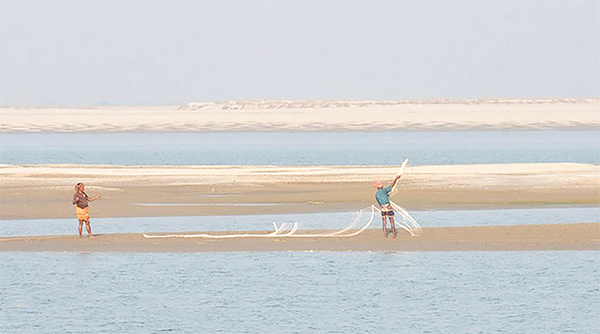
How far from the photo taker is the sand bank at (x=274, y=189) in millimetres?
37656

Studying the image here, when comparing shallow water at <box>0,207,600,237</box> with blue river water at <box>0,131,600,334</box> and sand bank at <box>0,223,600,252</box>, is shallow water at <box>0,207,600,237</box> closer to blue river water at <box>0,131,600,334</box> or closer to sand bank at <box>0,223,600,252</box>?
blue river water at <box>0,131,600,334</box>

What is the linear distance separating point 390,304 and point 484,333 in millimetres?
2624

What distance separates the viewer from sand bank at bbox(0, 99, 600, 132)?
147625 mm

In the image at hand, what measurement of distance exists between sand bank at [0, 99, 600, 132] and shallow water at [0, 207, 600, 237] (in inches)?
4279

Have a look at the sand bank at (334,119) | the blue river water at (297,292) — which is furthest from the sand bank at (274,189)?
the sand bank at (334,119)

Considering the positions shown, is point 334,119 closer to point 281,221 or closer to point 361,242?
point 281,221

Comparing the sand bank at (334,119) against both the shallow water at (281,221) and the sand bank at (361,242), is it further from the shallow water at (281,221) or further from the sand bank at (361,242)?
the sand bank at (361,242)

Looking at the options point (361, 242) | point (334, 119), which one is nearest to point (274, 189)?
point (361, 242)

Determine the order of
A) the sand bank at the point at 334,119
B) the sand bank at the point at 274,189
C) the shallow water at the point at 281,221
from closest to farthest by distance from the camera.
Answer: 1. the shallow water at the point at 281,221
2. the sand bank at the point at 274,189
3. the sand bank at the point at 334,119

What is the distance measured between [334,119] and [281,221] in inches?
4864

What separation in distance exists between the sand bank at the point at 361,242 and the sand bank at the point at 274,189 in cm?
645

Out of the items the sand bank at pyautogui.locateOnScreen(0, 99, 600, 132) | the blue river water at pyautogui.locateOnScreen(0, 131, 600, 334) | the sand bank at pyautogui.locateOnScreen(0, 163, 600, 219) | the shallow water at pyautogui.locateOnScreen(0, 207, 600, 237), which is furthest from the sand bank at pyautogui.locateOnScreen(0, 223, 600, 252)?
the sand bank at pyautogui.locateOnScreen(0, 99, 600, 132)

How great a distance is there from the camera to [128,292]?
22531mm

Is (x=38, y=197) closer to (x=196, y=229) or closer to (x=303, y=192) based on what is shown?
(x=303, y=192)
